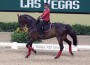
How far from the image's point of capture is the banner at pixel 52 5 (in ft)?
86.6

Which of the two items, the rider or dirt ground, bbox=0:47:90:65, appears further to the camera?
the rider

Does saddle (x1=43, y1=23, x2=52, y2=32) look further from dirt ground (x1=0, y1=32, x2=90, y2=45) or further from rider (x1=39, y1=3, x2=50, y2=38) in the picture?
dirt ground (x1=0, y1=32, x2=90, y2=45)

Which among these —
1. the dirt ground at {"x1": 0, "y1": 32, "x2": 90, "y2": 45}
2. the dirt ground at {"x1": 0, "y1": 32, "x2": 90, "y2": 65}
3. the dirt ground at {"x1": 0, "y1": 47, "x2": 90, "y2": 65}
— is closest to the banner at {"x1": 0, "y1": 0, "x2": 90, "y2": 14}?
the dirt ground at {"x1": 0, "y1": 32, "x2": 90, "y2": 45}

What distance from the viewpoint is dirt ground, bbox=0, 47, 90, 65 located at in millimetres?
15430

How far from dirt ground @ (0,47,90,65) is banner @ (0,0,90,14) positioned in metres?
7.65

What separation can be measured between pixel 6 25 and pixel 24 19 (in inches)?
351

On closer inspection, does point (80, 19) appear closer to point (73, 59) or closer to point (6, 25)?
point (6, 25)

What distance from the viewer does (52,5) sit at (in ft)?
86.8

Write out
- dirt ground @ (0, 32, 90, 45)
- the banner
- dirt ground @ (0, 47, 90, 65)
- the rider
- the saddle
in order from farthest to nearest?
the banner, dirt ground @ (0, 32, 90, 45), the saddle, the rider, dirt ground @ (0, 47, 90, 65)

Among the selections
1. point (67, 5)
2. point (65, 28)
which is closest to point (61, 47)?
point (65, 28)

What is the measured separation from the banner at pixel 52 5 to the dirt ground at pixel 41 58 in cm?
765

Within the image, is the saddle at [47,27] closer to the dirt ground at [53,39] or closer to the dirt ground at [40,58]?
the dirt ground at [40,58]

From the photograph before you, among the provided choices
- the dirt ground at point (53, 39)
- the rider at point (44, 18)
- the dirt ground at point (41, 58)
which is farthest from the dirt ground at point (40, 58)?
the dirt ground at point (53, 39)

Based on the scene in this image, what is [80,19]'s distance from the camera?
26750 mm
